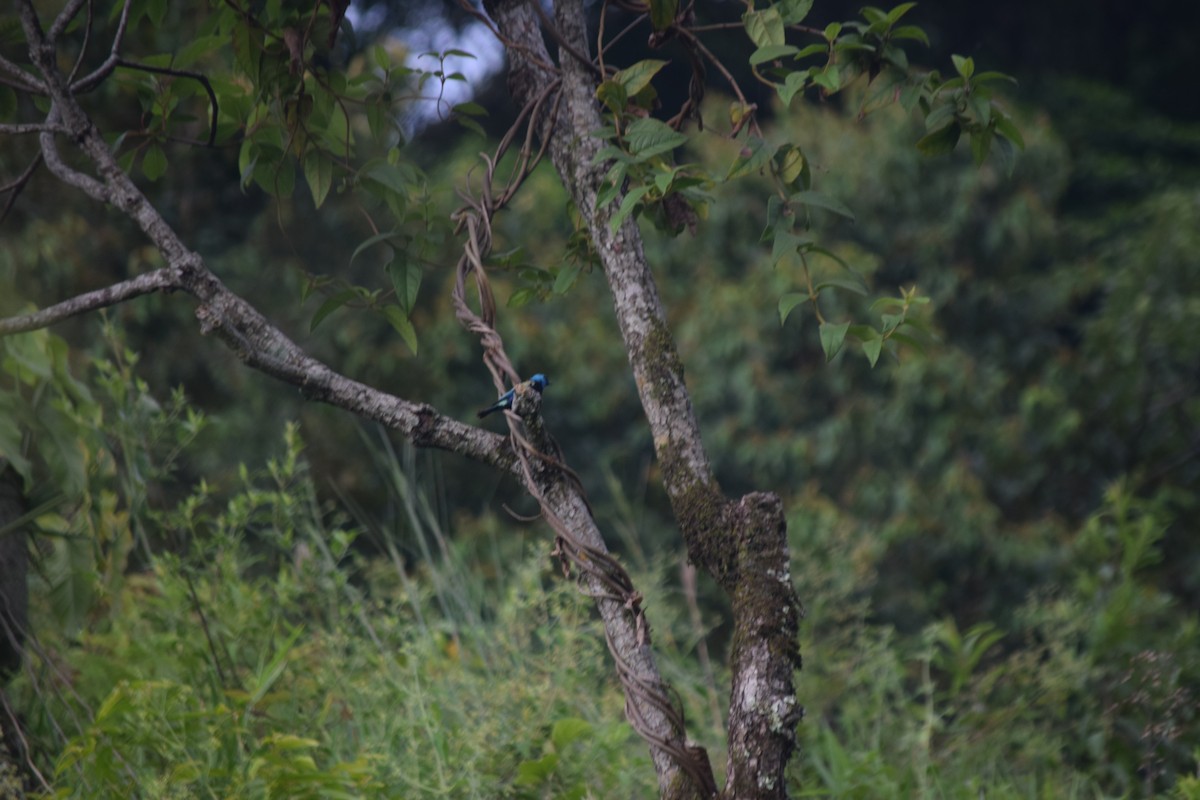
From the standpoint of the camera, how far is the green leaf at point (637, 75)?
123 cm

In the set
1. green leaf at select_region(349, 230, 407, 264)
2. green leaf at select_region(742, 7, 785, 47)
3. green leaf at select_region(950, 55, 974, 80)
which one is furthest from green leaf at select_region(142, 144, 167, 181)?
green leaf at select_region(950, 55, 974, 80)

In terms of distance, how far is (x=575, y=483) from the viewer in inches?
47.7

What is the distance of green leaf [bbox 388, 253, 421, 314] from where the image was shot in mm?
1310

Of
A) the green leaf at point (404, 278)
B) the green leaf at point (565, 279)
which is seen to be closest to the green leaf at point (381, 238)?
the green leaf at point (404, 278)

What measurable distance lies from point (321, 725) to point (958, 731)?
1.28m

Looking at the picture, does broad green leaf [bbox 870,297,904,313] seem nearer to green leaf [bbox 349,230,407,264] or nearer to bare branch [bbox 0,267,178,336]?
green leaf [bbox 349,230,407,264]

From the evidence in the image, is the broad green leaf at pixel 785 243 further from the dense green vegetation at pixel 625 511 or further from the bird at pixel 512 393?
the dense green vegetation at pixel 625 511

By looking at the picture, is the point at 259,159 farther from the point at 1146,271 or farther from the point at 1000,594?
the point at 1146,271

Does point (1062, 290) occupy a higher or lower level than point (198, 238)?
higher

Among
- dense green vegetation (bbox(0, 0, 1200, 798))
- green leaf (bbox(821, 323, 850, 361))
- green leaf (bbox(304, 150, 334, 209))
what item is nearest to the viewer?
green leaf (bbox(821, 323, 850, 361))

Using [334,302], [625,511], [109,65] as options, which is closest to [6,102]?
[109,65]

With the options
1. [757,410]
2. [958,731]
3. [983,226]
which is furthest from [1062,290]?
[958,731]

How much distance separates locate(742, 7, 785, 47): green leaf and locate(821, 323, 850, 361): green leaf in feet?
1.04

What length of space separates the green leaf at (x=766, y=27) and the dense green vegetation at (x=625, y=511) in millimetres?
406
